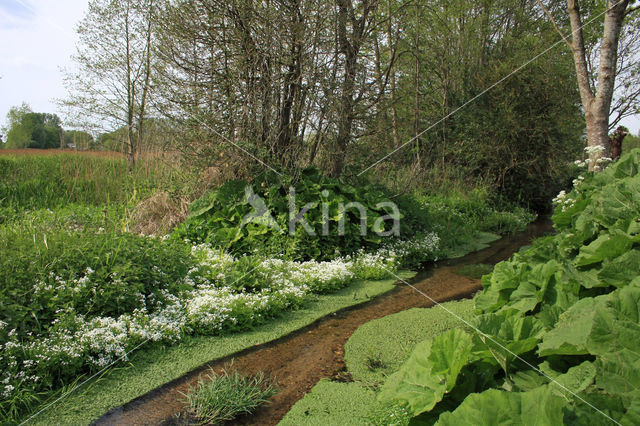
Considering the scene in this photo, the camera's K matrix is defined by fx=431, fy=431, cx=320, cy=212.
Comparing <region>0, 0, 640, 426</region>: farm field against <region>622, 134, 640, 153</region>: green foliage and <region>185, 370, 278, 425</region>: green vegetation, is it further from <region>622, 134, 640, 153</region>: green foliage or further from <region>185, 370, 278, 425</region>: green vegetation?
<region>622, 134, 640, 153</region>: green foliage

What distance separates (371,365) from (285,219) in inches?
118

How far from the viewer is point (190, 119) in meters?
6.62

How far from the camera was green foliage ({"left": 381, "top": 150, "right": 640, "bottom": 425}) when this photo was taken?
132cm

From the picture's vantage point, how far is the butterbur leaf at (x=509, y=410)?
121cm

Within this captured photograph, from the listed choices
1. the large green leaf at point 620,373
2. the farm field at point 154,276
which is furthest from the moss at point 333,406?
the large green leaf at point 620,373

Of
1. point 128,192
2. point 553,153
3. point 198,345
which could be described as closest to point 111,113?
point 128,192

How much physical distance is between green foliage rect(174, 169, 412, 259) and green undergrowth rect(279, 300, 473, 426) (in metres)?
1.95

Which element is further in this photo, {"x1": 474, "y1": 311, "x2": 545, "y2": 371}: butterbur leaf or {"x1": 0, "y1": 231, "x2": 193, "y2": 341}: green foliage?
{"x1": 0, "y1": 231, "x2": 193, "y2": 341}: green foliage

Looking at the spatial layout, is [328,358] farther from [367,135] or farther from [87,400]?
[367,135]

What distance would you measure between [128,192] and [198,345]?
5104mm

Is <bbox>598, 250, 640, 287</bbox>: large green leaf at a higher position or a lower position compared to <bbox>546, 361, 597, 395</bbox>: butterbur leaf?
higher

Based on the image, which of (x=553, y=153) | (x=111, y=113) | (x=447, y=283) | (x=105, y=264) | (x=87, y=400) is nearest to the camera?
(x=87, y=400)

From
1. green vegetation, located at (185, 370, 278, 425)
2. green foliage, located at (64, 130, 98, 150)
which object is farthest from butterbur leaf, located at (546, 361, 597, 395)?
green foliage, located at (64, 130, 98, 150)

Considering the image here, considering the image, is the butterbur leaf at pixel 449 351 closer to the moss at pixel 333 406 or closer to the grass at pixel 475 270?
the moss at pixel 333 406
